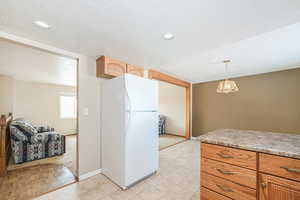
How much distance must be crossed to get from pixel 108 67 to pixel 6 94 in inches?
184

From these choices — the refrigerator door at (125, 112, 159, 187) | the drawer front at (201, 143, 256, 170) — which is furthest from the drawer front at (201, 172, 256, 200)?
the refrigerator door at (125, 112, 159, 187)

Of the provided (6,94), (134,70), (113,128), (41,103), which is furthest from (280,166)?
(41,103)

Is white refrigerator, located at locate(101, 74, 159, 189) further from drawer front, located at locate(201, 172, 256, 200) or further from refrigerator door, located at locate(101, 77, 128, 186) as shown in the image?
drawer front, located at locate(201, 172, 256, 200)

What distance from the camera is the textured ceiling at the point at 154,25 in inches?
46.4

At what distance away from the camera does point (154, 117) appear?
232 centimetres

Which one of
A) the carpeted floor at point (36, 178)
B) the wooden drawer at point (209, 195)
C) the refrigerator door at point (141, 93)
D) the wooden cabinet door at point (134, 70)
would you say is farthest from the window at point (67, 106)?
the wooden drawer at point (209, 195)

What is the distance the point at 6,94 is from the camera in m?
4.28

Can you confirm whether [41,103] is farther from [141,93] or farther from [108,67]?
[141,93]

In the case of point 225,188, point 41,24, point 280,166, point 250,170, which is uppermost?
point 41,24

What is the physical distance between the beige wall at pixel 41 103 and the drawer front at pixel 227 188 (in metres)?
6.54

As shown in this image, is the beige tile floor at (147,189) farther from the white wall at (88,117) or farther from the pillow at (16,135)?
the pillow at (16,135)

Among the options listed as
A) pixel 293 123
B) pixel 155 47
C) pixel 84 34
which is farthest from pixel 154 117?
pixel 293 123

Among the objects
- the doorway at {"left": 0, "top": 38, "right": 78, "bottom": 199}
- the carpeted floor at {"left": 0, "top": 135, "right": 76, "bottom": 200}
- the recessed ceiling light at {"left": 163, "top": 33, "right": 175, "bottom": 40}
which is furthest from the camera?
the doorway at {"left": 0, "top": 38, "right": 78, "bottom": 199}

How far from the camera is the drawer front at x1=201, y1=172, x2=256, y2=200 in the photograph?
1.11 meters
